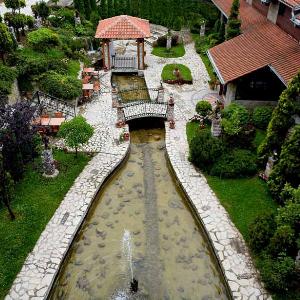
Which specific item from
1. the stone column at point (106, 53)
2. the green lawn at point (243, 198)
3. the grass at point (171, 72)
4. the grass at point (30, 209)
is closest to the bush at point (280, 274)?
the green lawn at point (243, 198)

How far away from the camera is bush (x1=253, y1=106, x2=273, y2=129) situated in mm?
19406

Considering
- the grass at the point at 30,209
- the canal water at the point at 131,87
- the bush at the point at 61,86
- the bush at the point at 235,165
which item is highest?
the bush at the point at 61,86

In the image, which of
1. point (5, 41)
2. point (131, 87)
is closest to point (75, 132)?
point (5, 41)

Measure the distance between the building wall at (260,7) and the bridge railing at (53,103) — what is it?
14.4 m

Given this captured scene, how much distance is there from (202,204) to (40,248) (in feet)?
20.8

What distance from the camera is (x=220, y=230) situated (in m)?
13.7

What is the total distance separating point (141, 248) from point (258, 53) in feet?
42.4

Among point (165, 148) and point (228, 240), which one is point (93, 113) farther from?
point (228, 240)

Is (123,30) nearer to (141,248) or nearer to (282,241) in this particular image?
(141,248)

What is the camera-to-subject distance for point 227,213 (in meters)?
14.5

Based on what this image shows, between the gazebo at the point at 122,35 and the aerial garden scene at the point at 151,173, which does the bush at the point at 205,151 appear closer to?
the aerial garden scene at the point at 151,173

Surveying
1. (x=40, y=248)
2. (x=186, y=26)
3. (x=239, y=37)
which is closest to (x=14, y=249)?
(x=40, y=248)

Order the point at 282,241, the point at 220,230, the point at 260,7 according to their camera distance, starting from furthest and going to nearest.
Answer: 1. the point at 260,7
2. the point at 220,230
3. the point at 282,241

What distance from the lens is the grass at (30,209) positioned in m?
12.3
